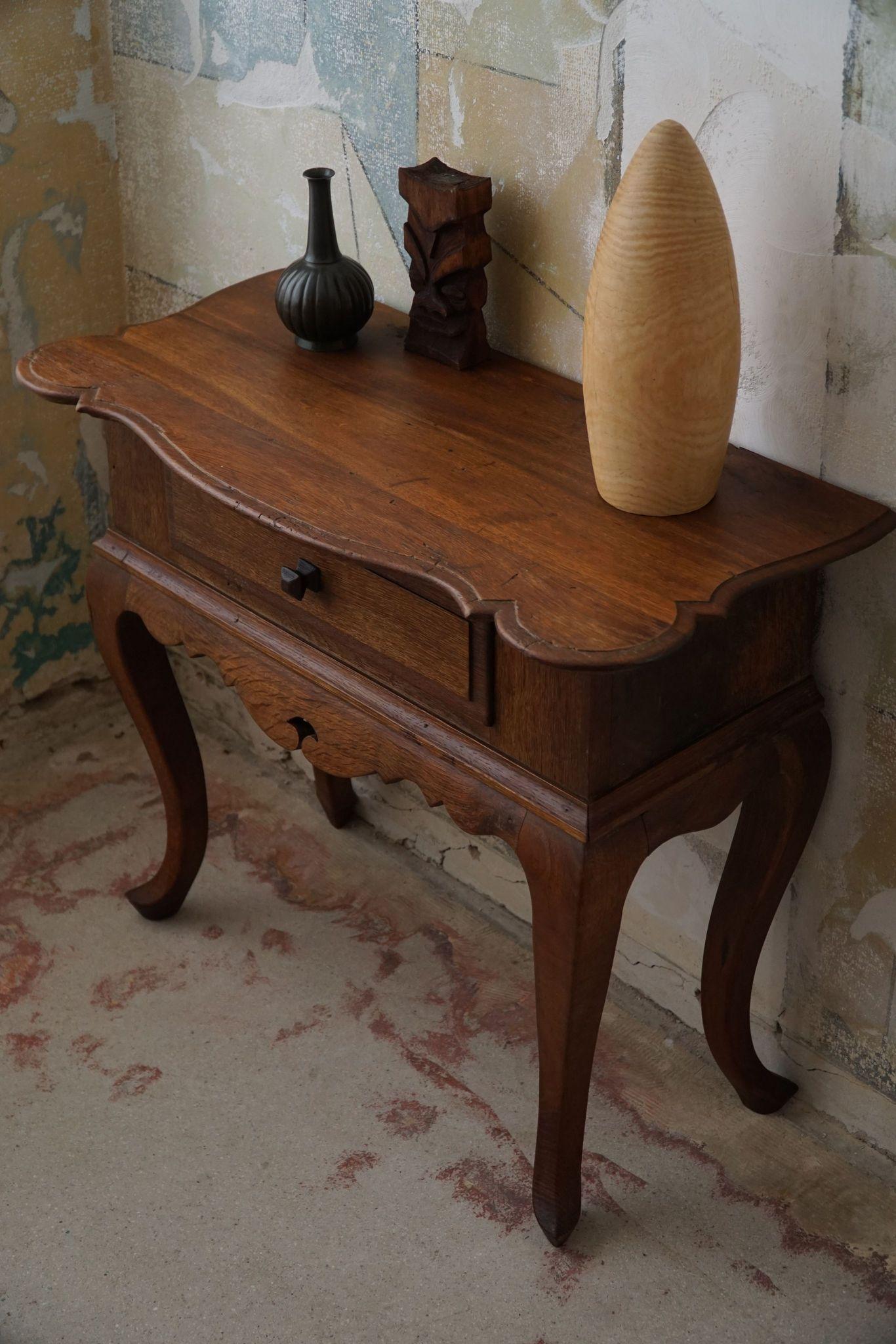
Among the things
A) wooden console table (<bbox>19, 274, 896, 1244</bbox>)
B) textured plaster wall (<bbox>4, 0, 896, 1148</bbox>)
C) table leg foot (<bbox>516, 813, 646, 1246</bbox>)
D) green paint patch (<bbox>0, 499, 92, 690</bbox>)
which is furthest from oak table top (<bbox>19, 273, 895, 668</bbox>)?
green paint patch (<bbox>0, 499, 92, 690</bbox>)

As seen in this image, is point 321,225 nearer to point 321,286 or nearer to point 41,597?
point 321,286

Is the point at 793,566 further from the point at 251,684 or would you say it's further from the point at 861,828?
the point at 251,684

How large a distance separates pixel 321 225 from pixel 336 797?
3.46 ft

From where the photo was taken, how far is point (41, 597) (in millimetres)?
2732

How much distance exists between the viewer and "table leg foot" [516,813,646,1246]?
1.50m

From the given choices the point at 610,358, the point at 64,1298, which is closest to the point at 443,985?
the point at 64,1298

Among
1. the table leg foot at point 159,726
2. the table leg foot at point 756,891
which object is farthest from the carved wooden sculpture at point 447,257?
the table leg foot at point 756,891

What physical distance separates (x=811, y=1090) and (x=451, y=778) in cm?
78

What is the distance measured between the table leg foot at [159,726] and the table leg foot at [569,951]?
2.56 feet

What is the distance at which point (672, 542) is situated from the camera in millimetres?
1493

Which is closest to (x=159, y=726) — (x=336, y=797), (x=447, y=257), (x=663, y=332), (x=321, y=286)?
(x=336, y=797)

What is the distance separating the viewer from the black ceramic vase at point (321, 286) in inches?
71.6

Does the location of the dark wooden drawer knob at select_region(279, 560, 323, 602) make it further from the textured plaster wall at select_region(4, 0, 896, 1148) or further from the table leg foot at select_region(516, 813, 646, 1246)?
the textured plaster wall at select_region(4, 0, 896, 1148)

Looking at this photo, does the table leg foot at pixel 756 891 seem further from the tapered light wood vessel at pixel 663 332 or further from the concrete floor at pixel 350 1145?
the tapered light wood vessel at pixel 663 332
